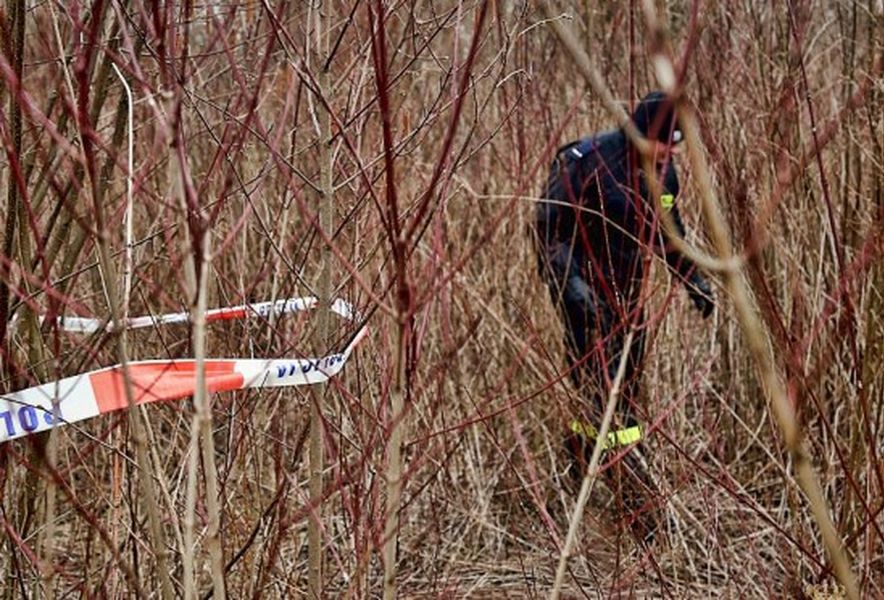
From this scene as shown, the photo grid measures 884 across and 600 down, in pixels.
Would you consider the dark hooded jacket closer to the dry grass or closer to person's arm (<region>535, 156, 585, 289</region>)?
person's arm (<region>535, 156, 585, 289</region>)

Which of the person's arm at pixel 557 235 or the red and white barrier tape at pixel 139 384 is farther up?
the red and white barrier tape at pixel 139 384

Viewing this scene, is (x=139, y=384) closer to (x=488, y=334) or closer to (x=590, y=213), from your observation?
(x=590, y=213)

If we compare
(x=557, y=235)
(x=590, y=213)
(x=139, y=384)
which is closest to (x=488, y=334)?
(x=557, y=235)

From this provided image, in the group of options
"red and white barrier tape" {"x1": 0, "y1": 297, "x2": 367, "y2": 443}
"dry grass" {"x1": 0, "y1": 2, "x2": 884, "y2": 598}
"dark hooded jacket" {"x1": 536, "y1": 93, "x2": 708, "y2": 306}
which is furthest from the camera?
"dark hooded jacket" {"x1": 536, "y1": 93, "x2": 708, "y2": 306}

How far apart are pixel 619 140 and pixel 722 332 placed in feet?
3.73

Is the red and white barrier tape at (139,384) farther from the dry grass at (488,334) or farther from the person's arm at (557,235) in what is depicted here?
the person's arm at (557,235)

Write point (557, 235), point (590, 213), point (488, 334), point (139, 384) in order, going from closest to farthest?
1. point (139, 384)
2. point (590, 213)
3. point (557, 235)
4. point (488, 334)

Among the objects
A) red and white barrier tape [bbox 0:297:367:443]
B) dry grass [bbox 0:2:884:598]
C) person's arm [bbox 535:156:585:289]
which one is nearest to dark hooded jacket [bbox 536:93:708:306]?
person's arm [bbox 535:156:585:289]

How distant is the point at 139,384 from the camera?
6.38 feet

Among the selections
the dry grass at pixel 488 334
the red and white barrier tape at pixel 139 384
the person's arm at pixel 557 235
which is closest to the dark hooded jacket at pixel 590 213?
the person's arm at pixel 557 235

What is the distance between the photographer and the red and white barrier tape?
1.92 metres

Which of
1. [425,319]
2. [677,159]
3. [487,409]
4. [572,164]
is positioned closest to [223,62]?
[572,164]

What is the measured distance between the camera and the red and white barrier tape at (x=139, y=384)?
6.29ft

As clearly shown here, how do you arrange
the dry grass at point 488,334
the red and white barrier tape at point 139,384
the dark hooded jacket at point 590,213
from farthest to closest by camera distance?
the dark hooded jacket at point 590,213
the dry grass at point 488,334
the red and white barrier tape at point 139,384
